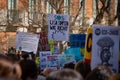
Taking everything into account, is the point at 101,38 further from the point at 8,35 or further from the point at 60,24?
the point at 8,35

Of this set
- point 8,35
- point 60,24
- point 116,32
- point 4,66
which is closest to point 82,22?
point 8,35

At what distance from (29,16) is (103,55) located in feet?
94.8

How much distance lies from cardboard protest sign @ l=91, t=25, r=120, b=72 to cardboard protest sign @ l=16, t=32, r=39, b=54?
14.3 ft

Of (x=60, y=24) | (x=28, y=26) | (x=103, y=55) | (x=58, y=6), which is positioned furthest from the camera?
(x=28, y=26)

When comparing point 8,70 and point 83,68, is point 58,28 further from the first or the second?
point 8,70

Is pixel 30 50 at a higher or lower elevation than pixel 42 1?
lower

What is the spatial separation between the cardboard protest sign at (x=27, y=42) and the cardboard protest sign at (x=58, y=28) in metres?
0.35

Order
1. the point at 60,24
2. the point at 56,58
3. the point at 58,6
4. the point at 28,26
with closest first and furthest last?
1. the point at 56,58
2. the point at 60,24
3. the point at 58,6
4. the point at 28,26

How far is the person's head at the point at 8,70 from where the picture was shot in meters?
3.37

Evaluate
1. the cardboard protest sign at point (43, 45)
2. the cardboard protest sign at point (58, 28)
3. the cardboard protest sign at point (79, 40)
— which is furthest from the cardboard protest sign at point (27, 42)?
the cardboard protest sign at point (43, 45)

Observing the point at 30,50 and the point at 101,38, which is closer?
the point at 101,38

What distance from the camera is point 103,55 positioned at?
254 inches

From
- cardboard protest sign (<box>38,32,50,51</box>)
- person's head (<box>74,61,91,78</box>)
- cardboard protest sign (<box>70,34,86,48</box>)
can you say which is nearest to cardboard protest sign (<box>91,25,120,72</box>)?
person's head (<box>74,61,91,78</box>)

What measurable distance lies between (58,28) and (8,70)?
7835 millimetres
